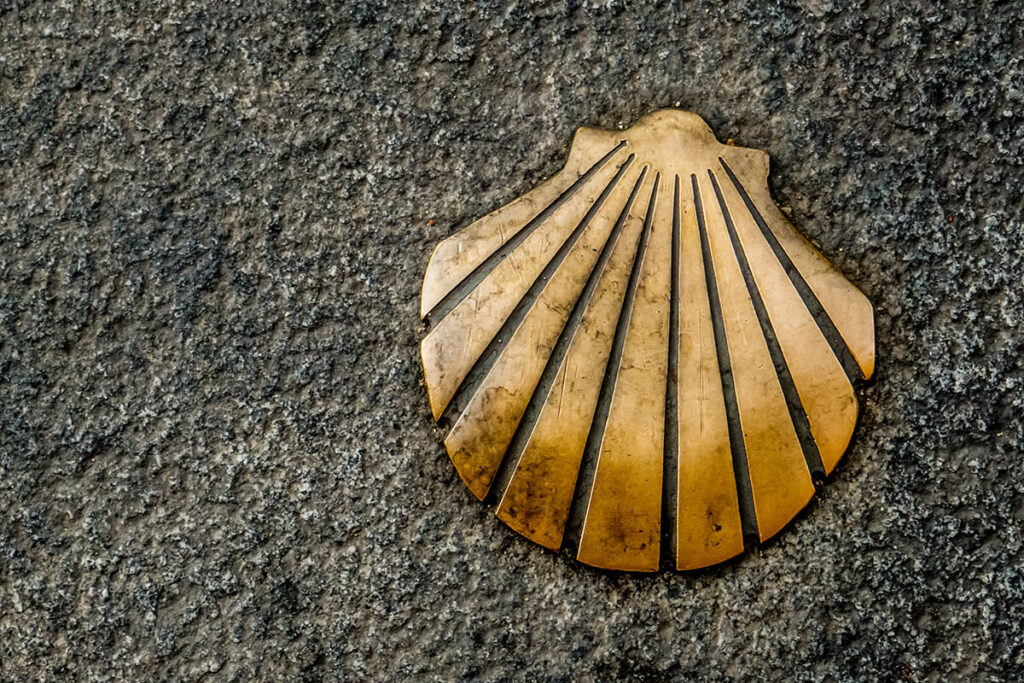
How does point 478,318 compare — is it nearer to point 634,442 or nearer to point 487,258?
point 487,258

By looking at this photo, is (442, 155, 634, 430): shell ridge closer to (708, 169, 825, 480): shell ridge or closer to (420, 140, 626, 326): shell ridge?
(420, 140, 626, 326): shell ridge

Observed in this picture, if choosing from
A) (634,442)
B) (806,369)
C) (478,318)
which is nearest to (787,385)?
(806,369)

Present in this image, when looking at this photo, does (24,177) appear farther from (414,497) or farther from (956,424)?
(956,424)

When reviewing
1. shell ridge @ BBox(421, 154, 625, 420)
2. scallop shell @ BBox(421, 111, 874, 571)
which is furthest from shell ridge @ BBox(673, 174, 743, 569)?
shell ridge @ BBox(421, 154, 625, 420)

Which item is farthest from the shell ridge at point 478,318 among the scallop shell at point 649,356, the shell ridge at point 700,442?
the shell ridge at point 700,442

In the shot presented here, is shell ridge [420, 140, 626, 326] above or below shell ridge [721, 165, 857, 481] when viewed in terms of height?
above

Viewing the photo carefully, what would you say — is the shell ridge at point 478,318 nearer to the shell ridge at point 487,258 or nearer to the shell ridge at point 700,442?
the shell ridge at point 487,258

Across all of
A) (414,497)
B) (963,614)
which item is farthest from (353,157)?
(963,614)
